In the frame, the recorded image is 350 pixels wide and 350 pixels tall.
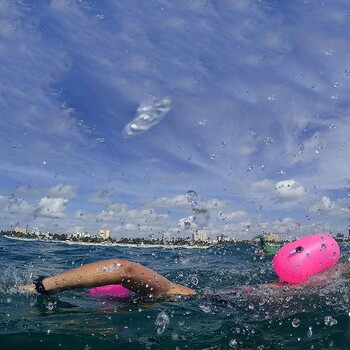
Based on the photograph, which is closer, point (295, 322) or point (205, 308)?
point (295, 322)

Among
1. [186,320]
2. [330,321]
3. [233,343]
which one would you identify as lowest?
[233,343]

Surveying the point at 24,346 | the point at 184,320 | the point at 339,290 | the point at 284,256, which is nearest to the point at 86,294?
the point at 184,320

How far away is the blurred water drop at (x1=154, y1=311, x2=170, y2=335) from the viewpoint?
4814 millimetres

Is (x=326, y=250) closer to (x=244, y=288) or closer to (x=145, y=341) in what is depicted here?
(x=244, y=288)

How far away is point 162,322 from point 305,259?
11.2 feet

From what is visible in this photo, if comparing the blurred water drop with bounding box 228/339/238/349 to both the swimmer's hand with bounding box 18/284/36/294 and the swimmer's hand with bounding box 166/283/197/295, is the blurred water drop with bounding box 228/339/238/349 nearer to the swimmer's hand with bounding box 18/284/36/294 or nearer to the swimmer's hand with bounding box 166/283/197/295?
the swimmer's hand with bounding box 166/283/197/295

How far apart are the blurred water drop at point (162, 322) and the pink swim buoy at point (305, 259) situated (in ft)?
9.79

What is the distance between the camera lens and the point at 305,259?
7305mm

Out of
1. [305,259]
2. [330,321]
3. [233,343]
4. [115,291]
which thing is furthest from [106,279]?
[305,259]

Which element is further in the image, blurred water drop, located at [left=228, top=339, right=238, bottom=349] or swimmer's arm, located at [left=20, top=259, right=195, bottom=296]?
swimmer's arm, located at [left=20, top=259, right=195, bottom=296]

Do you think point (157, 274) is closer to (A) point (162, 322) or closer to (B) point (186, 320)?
(B) point (186, 320)

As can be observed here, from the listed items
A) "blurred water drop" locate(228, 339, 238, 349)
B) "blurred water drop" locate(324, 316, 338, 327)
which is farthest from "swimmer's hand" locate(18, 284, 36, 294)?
"blurred water drop" locate(324, 316, 338, 327)

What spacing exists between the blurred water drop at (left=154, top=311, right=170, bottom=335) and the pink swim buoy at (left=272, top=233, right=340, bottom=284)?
9.79ft

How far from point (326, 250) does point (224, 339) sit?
148 inches
